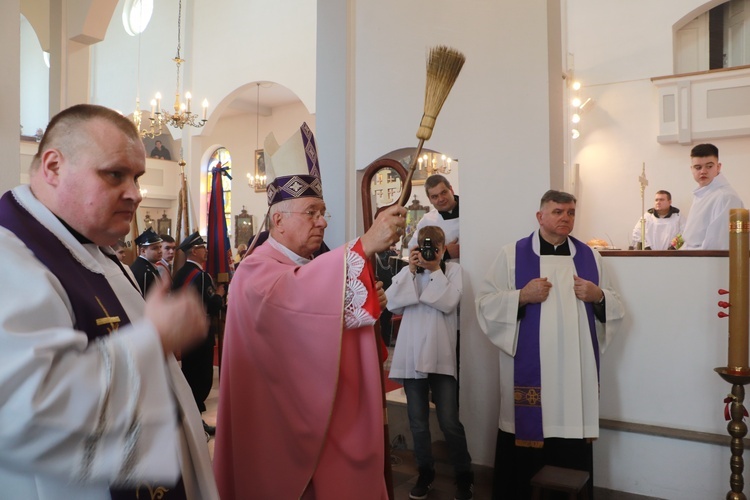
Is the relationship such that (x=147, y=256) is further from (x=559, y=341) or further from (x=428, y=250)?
(x=559, y=341)

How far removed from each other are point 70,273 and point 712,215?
21.1 ft

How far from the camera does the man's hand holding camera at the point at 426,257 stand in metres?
4.27

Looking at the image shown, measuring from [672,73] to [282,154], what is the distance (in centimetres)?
1255

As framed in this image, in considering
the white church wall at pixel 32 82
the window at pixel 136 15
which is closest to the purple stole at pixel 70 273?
the window at pixel 136 15

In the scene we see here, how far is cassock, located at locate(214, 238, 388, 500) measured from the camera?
2371mm

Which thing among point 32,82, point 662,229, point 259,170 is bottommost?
point 662,229

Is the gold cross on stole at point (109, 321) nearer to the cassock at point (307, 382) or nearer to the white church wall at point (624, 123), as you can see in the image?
the cassock at point (307, 382)

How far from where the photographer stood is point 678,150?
41.7 feet

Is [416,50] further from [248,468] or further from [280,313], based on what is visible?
[248,468]

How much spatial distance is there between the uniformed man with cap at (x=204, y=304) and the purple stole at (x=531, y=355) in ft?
10.1

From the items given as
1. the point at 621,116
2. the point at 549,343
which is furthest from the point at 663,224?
the point at 549,343

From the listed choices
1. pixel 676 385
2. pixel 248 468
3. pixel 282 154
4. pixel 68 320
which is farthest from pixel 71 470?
pixel 676 385

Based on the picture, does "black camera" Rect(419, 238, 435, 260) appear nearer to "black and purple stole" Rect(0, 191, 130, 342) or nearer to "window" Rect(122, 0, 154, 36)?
"black and purple stole" Rect(0, 191, 130, 342)

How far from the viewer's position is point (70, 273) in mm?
1341
